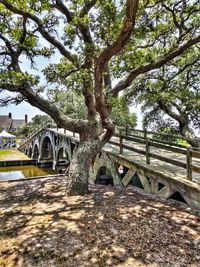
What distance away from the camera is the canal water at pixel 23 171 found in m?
27.0

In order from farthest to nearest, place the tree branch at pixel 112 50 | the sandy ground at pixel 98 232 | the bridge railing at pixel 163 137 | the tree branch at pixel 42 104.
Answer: the bridge railing at pixel 163 137 → the tree branch at pixel 42 104 → the tree branch at pixel 112 50 → the sandy ground at pixel 98 232

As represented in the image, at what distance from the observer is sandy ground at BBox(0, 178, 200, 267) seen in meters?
4.03

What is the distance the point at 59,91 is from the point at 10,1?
12.3 ft

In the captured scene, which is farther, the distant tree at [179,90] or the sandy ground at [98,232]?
the distant tree at [179,90]

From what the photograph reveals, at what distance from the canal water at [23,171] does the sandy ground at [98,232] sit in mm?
20507

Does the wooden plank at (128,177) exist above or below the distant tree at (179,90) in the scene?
below

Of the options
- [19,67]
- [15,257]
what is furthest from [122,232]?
[19,67]

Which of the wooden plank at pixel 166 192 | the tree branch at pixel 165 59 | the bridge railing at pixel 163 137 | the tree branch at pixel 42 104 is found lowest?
the wooden plank at pixel 166 192

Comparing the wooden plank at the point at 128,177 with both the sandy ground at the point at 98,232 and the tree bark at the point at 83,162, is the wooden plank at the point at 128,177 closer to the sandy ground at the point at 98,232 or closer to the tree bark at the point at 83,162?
the sandy ground at the point at 98,232

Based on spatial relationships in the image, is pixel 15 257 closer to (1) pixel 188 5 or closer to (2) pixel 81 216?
(2) pixel 81 216

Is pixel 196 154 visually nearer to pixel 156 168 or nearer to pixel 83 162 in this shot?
pixel 156 168

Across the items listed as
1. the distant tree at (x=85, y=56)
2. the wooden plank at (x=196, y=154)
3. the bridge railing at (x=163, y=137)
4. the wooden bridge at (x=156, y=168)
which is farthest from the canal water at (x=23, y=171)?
the wooden plank at (x=196, y=154)

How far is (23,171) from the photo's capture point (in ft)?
97.0

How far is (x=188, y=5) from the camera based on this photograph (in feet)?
33.8
